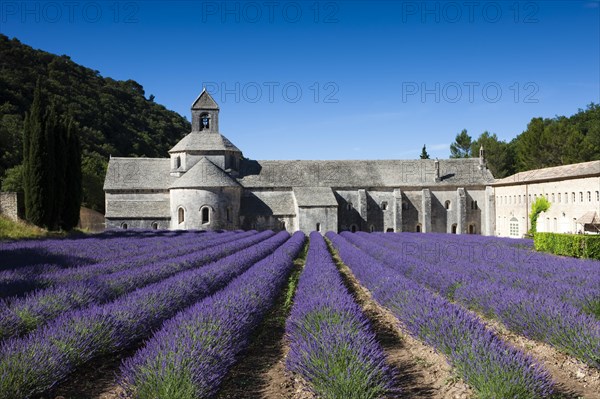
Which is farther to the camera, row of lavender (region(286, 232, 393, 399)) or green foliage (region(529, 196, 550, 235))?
green foliage (region(529, 196, 550, 235))

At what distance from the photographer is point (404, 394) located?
493 cm

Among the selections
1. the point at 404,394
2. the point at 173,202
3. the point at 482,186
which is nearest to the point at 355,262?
the point at 404,394

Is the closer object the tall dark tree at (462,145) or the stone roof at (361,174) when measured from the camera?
the stone roof at (361,174)

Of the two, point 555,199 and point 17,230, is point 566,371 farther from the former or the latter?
point 555,199

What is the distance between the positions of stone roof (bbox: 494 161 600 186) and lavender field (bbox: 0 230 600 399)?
20643mm

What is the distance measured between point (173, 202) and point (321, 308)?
1231 inches

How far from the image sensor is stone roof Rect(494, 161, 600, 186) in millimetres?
28267

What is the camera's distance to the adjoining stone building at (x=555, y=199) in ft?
91.3

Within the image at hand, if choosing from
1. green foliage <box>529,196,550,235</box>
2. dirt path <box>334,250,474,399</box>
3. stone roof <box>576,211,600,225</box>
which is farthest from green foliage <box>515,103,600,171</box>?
dirt path <box>334,250,474,399</box>

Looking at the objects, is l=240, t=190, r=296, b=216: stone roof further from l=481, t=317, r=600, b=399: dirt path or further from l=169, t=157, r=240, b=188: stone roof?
l=481, t=317, r=600, b=399: dirt path

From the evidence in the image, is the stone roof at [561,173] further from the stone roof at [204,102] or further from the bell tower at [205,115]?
the stone roof at [204,102]

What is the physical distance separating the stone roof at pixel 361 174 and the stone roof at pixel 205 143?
99.2 inches

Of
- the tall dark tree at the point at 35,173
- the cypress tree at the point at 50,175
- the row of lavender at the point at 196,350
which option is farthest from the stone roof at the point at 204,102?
the row of lavender at the point at 196,350

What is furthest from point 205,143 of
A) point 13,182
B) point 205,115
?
point 13,182
